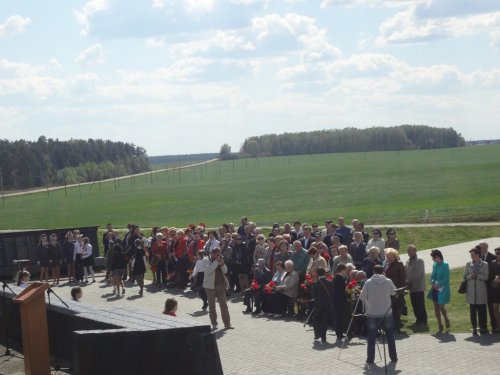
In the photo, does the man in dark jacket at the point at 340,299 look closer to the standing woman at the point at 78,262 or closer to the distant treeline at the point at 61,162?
the standing woman at the point at 78,262

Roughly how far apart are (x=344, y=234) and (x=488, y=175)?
71.4 metres

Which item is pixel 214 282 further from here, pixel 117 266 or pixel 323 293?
pixel 117 266

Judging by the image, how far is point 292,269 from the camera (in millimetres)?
19953

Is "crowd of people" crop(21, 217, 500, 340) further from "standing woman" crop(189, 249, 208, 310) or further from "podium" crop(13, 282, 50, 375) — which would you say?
"podium" crop(13, 282, 50, 375)

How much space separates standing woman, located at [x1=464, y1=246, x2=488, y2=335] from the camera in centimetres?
1652

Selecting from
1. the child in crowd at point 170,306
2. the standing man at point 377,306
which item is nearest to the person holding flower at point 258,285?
the standing man at point 377,306

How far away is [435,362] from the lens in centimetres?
1432

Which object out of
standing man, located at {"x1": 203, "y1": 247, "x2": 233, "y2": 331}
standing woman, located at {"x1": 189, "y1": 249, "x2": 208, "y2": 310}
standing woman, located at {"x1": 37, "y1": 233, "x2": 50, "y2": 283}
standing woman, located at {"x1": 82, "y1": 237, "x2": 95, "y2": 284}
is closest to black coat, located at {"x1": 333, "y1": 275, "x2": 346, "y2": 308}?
standing man, located at {"x1": 203, "y1": 247, "x2": 233, "y2": 331}

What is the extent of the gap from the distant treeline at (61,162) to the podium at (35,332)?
108731 millimetres

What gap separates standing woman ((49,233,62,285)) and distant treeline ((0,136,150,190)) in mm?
90084

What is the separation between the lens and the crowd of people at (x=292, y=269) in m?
16.9

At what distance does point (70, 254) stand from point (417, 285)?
14.8 meters

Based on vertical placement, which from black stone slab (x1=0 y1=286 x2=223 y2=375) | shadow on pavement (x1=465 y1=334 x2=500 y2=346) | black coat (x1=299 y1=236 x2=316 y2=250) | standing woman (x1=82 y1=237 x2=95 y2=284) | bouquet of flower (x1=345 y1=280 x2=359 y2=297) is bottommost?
shadow on pavement (x1=465 y1=334 x2=500 y2=346)

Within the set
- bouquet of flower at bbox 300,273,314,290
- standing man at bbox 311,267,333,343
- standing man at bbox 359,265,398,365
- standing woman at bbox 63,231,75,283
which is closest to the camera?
standing man at bbox 359,265,398,365
